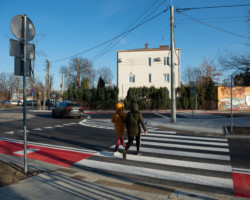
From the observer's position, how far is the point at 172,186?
14.1ft

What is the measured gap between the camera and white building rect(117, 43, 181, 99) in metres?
42.7

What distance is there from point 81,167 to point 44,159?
140 cm

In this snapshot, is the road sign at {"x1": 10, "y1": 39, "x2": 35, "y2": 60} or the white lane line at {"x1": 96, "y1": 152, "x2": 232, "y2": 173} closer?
the road sign at {"x1": 10, "y1": 39, "x2": 35, "y2": 60}

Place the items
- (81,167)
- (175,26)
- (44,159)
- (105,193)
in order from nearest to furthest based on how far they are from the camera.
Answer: (105,193) < (81,167) < (44,159) < (175,26)

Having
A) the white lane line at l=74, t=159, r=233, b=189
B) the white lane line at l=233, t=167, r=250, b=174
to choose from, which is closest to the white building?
the white lane line at l=233, t=167, r=250, b=174

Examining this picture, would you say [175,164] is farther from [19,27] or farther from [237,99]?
[237,99]

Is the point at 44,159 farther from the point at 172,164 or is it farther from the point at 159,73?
the point at 159,73

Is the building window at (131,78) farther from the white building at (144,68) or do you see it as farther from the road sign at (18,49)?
the road sign at (18,49)

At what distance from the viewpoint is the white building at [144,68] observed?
140ft

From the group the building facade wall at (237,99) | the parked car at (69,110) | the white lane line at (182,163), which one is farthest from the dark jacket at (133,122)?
the building facade wall at (237,99)

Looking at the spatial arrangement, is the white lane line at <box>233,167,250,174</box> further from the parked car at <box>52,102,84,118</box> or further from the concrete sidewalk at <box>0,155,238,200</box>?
the parked car at <box>52,102,84,118</box>

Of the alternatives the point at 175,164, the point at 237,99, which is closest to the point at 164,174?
the point at 175,164

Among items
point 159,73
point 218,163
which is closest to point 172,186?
point 218,163

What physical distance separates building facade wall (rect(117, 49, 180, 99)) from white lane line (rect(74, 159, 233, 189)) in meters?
37.6
